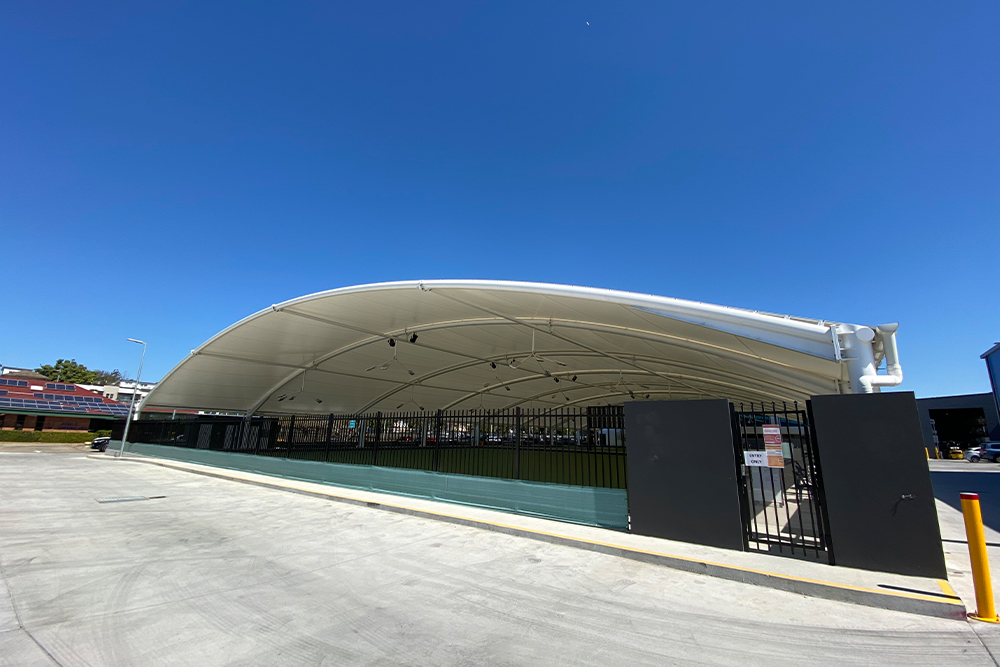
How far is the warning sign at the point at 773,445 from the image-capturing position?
290 inches

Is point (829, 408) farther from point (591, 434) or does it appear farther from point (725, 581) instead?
point (591, 434)

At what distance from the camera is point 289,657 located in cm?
370

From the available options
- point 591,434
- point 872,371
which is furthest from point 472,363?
point 872,371

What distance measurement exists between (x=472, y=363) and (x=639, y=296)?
53.4ft

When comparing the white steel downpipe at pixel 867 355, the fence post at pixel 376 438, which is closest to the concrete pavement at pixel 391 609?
the white steel downpipe at pixel 867 355

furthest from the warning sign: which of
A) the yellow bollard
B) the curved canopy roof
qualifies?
the yellow bollard

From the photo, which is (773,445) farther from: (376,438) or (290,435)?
(290,435)

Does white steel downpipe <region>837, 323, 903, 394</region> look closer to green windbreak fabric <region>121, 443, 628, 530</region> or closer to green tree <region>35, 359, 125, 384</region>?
green windbreak fabric <region>121, 443, 628, 530</region>

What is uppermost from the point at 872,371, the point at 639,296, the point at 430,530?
the point at 639,296

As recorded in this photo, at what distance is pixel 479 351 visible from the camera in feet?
74.9

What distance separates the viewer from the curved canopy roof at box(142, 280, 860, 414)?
1108 cm

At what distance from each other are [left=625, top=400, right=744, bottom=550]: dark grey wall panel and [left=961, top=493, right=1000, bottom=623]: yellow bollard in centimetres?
277

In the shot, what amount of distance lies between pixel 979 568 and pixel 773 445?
2.81 m

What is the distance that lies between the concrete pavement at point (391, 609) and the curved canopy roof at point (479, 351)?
487cm
